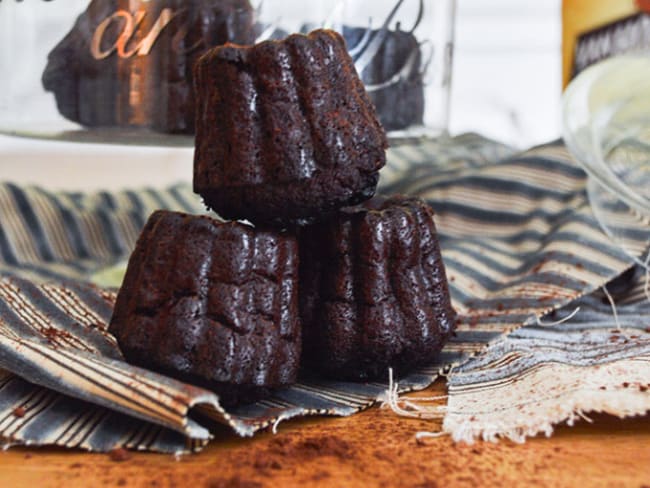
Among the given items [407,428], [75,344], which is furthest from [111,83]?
[407,428]

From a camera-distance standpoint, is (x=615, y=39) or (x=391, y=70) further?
(x=615, y=39)

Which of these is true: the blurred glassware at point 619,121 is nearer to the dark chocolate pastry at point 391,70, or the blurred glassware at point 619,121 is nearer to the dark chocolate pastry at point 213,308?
the dark chocolate pastry at point 391,70

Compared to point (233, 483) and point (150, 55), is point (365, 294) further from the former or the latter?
point (150, 55)

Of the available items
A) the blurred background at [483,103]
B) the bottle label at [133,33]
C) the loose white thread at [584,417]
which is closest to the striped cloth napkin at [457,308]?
the loose white thread at [584,417]

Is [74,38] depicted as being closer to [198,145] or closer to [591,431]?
[198,145]

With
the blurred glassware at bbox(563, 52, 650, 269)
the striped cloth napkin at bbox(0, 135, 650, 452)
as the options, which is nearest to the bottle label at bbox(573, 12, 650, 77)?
the striped cloth napkin at bbox(0, 135, 650, 452)

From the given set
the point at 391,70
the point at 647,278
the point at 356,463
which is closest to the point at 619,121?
the point at 647,278
